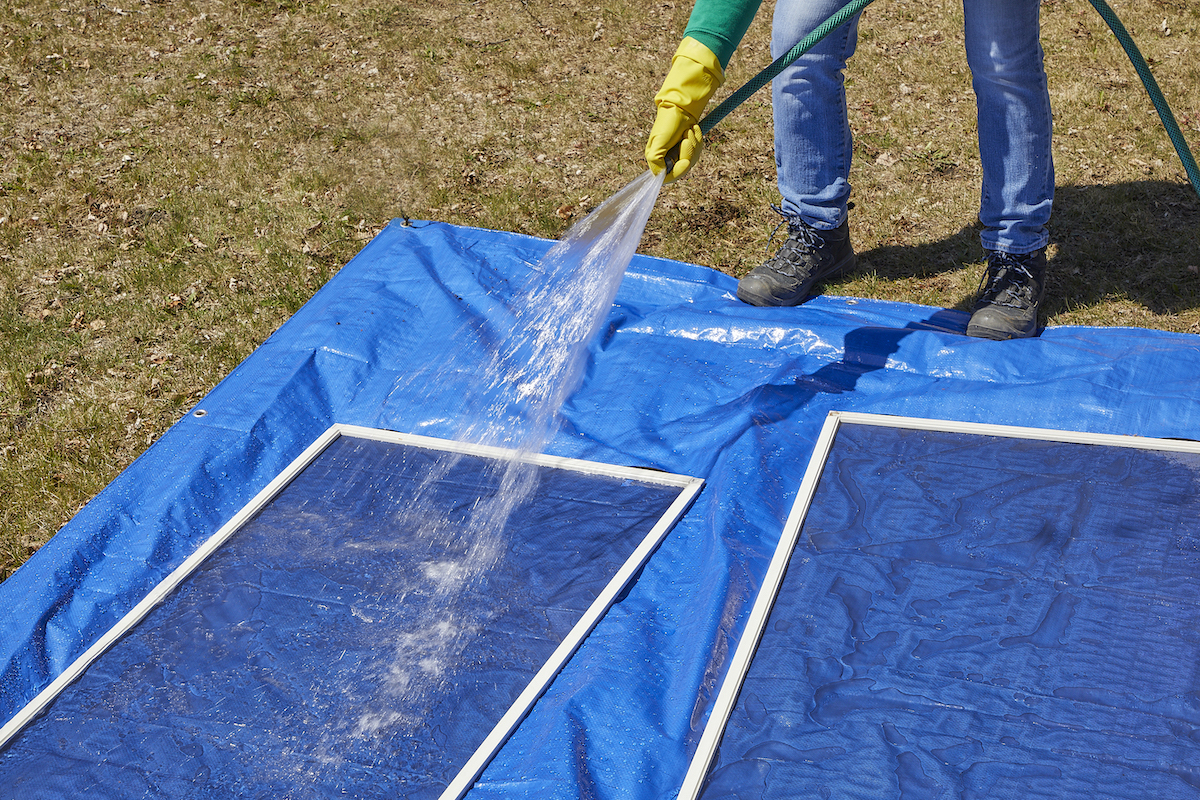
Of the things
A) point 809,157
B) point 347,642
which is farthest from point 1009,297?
point 347,642

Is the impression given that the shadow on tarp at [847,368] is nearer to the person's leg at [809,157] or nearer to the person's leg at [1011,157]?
the person's leg at [1011,157]

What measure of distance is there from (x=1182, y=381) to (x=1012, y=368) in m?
0.49

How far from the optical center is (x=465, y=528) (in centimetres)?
273

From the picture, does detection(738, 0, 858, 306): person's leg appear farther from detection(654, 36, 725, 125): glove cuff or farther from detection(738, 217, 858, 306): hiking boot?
detection(654, 36, 725, 125): glove cuff

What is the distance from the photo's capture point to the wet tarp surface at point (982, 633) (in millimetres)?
1945

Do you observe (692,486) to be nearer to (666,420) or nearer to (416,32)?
(666,420)

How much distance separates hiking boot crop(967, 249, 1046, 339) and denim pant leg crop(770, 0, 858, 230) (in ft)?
2.11

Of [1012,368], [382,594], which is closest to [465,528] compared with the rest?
[382,594]

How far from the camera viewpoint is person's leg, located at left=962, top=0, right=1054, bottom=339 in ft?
9.73

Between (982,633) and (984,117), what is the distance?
1846mm

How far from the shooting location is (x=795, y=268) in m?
3.60

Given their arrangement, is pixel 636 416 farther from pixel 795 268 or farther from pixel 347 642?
pixel 347 642

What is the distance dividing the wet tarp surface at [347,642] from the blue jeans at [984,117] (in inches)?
58.5

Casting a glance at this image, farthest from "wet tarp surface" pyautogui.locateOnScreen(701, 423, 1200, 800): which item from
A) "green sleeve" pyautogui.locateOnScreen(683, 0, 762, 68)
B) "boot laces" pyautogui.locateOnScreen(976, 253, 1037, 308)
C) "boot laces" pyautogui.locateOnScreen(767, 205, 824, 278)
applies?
"green sleeve" pyautogui.locateOnScreen(683, 0, 762, 68)
